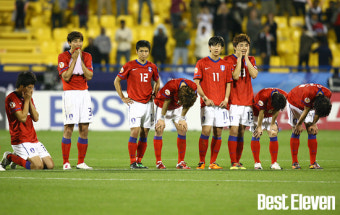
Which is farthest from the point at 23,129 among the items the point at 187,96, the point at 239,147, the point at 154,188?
the point at 239,147

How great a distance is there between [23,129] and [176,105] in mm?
2504

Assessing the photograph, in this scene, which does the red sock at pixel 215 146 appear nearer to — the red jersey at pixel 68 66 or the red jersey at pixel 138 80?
the red jersey at pixel 138 80

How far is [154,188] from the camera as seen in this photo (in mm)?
7891

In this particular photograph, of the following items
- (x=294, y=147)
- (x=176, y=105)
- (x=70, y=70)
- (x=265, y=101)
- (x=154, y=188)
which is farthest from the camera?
(x=294, y=147)

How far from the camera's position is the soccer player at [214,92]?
10.1 m

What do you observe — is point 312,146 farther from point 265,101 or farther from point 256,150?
point 265,101

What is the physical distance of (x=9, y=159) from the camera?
9805mm

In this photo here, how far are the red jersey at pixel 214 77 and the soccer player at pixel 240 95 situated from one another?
14 cm

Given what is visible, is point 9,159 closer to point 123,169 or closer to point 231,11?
point 123,169

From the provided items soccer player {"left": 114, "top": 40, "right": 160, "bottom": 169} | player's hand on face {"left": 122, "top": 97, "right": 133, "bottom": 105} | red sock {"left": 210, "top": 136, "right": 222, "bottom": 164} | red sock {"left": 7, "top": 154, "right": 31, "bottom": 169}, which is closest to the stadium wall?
soccer player {"left": 114, "top": 40, "right": 160, "bottom": 169}

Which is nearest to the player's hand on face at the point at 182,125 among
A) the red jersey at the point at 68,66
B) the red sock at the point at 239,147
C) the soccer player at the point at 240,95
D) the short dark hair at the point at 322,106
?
the soccer player at the point at 240,95

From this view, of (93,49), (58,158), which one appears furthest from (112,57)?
(58,158)

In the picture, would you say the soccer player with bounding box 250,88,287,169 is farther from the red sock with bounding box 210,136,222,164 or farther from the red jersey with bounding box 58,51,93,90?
the red jersey with bounding box 58,51,93,90

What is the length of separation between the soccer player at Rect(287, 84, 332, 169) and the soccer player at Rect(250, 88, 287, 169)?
11.8 inches
